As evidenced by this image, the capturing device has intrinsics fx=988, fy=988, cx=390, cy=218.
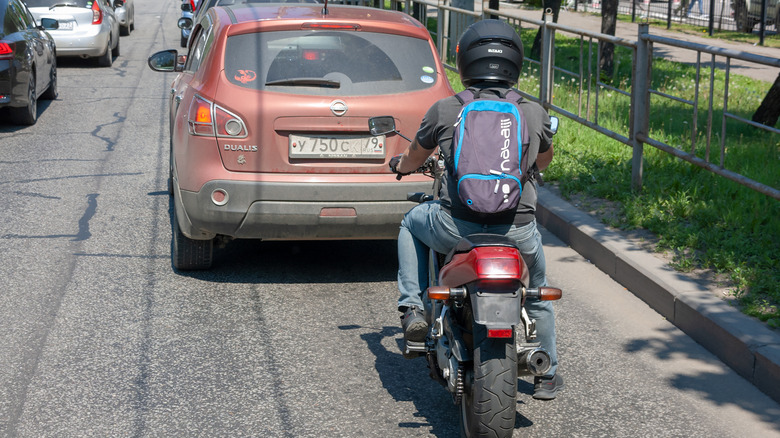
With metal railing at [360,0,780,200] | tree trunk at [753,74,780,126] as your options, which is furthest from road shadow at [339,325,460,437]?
tree trunk at [753,74,780,126]

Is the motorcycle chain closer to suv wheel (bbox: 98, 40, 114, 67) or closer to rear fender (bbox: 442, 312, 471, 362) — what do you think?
rear fender (bbox: 442, 312, 471, 362)

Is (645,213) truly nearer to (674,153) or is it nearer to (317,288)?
(674,153)

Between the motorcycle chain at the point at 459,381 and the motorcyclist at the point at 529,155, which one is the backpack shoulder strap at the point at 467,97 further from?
the motorcycle chain at the point at 459,381

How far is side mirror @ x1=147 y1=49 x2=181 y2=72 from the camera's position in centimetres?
760

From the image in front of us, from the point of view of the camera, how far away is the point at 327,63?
6.05 m

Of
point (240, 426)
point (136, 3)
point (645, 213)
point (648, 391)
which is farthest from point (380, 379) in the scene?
point (136, 3)

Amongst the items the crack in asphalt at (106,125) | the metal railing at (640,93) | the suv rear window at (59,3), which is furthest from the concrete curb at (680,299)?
the suv rear window at (59,3)

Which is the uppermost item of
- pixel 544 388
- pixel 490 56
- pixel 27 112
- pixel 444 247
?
pixel 490 56

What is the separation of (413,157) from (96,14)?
1506cm

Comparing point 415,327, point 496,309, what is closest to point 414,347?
point 415,327

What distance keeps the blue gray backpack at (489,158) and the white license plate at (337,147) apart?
2172 millimetres

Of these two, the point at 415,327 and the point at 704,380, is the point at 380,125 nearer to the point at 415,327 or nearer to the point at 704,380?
the point at 415,327

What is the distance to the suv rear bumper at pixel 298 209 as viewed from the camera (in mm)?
5828

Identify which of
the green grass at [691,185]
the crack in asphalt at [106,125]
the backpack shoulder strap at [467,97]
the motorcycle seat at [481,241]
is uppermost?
the backpack shoulder strap at [467,97]
